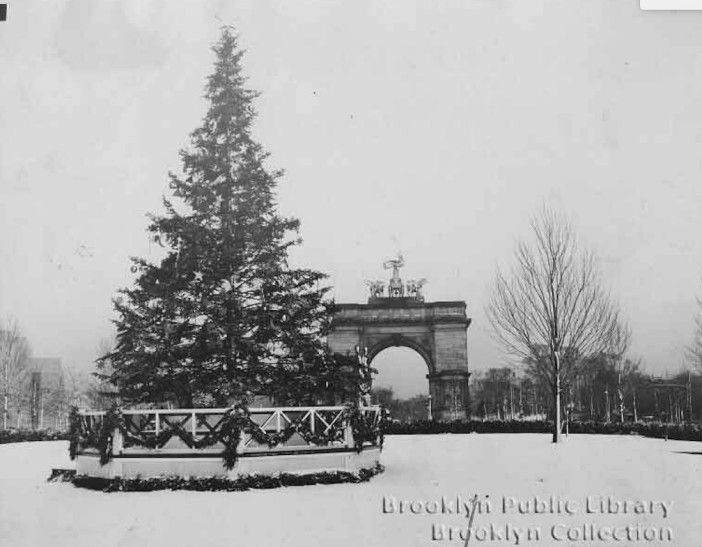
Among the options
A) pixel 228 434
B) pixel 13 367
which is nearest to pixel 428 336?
pixel 13 367

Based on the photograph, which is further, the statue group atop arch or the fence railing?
the statue group atop arch

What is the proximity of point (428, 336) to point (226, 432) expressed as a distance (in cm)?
2805

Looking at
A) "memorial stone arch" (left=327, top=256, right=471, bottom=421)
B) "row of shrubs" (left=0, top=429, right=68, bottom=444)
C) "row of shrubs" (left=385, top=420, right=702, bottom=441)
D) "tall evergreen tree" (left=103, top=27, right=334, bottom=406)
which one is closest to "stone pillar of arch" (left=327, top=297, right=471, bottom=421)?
"memorial stone arch" (left=327, top=256, right=471, bottom=421)

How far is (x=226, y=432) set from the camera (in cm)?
1039

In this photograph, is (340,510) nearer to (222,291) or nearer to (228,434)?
(228,434)

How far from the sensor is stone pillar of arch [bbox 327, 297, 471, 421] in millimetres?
36812

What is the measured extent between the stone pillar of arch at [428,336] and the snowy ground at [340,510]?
78.3 feet

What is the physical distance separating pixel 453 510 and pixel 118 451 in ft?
18.8

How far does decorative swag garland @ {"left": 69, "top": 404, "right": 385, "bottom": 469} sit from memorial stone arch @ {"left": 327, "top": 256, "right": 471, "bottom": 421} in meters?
25.2

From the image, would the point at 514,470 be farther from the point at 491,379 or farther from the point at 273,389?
the point at 491,379

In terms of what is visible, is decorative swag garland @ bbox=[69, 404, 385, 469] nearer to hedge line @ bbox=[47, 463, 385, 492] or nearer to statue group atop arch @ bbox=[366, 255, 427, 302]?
hedge line @ bbox=[47, 463, 385, 492]

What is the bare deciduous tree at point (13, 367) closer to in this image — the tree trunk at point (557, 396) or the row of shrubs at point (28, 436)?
the row of shrubs at point (28, 436)

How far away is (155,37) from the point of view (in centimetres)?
1028

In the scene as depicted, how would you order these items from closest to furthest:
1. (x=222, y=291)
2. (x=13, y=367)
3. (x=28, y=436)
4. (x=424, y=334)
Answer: (x=222, y=291) → (x=13, y=367) → (x=28, y=436) → (x=424, y=334)
